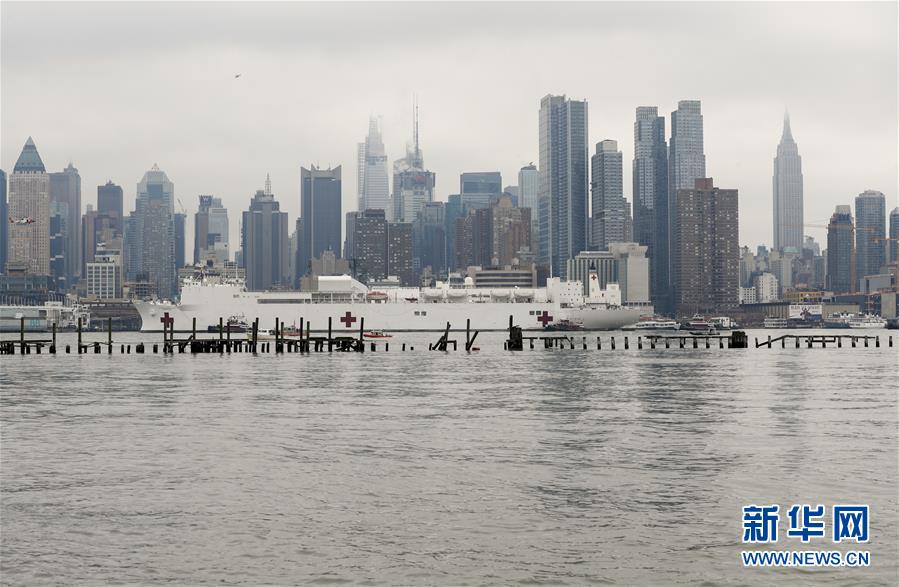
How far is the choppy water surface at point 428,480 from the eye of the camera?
51.6 feet

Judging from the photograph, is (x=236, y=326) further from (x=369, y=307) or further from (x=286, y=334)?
(x=369, y=307)

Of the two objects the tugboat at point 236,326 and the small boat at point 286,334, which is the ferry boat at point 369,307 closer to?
the tugboat at point 236,326

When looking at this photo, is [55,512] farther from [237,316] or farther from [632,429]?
[237,316]

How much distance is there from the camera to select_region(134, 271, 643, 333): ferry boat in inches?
5635

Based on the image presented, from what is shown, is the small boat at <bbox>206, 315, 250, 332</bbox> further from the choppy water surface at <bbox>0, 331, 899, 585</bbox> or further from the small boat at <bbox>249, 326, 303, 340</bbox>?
the choppy water surface at <bbox>0, 331, 899, 585</bbox>

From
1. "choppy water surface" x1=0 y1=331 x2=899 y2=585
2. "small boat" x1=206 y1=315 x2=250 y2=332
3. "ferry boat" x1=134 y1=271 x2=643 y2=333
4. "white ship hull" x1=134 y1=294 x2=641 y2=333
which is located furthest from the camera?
"ferry boat" x1=134 y1=271 x2=643 y2=333

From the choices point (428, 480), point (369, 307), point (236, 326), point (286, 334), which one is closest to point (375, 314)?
point (369, 307)

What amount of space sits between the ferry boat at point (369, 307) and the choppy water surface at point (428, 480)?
96175 mm

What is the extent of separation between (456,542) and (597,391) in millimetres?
29508

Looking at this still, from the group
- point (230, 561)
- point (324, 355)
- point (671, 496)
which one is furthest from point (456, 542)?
point (324, 355)

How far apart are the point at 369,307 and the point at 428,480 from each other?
122384 millimetres

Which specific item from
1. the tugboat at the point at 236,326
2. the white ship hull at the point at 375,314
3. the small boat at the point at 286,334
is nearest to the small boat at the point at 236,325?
A: the tugboat at the point at 236,326

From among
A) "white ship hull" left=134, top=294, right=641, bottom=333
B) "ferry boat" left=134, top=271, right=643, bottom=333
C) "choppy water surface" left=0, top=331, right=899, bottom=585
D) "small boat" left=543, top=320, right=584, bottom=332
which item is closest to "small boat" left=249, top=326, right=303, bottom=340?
"white ship hull" left=134, top=294, right=641, bottom=333

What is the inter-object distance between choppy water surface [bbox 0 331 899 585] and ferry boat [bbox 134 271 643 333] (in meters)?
96.2
